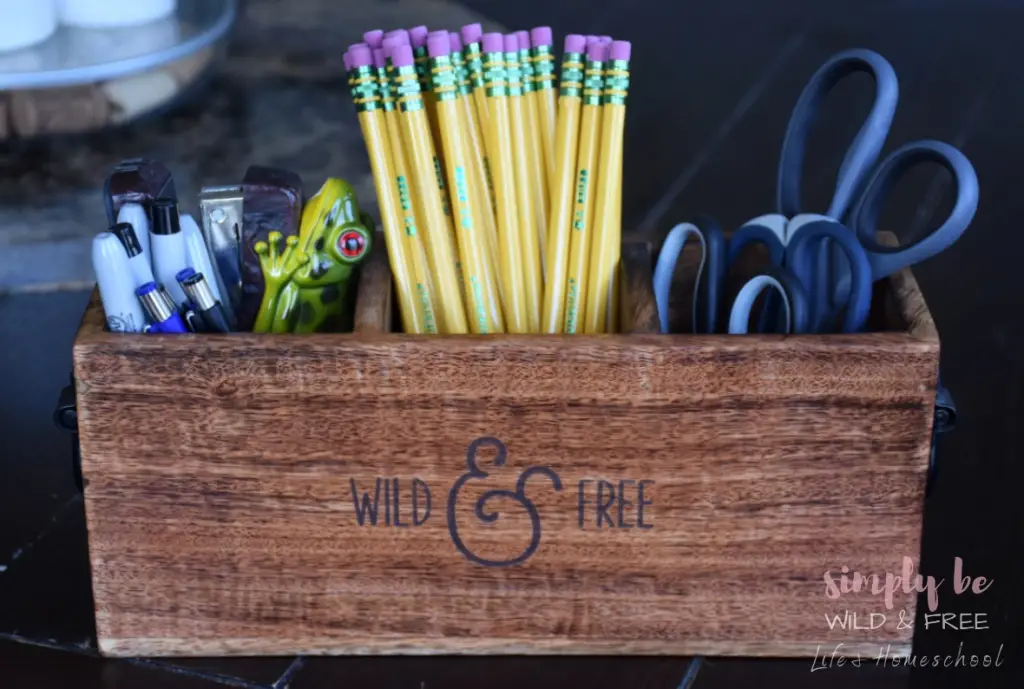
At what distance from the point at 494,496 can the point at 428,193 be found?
0.14 meters

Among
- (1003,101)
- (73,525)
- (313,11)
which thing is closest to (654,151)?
(1003,101)

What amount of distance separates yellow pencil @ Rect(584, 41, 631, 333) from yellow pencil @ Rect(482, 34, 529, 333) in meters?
0.03

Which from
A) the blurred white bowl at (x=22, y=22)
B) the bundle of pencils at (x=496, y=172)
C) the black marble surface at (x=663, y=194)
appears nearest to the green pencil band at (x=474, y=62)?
the bundle of pencils at (x=496, y=172)

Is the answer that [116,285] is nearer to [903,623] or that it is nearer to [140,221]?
[140,221]

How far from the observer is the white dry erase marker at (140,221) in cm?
56

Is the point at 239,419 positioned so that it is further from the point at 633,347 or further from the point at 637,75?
the point at 637,75

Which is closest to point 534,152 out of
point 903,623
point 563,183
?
point 563,183

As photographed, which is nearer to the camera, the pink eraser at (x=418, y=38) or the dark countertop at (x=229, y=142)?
the pink eraser at (x=418, y=38)

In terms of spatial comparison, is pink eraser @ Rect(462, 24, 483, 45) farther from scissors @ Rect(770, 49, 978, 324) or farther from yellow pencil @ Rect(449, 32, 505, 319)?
scissors @ Rect(770, 49, 978, 324)

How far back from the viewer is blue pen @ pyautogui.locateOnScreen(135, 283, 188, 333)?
54 centimetres

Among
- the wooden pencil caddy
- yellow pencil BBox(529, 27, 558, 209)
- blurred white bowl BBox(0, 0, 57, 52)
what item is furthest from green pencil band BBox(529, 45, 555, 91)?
blurred white bowl BBox(0, 0, 57, 52)

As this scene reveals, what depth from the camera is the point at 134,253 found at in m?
0.54

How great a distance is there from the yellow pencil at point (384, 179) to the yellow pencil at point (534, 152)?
0.06 metres

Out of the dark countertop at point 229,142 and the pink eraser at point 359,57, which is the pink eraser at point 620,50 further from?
the dark countertop at point 229,142
